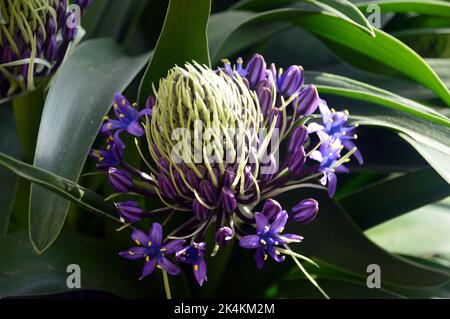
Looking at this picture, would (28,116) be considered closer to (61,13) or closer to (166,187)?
(61,13)

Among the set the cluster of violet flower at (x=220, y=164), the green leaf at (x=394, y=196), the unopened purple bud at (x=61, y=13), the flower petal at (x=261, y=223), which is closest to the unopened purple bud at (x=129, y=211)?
the cluster of violet flower at (x=220, y=164)

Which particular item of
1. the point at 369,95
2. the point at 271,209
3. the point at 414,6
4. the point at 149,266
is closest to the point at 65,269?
the point at 149,266

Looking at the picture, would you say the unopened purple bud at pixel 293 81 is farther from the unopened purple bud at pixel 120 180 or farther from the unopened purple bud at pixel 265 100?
the unopened purple bud at pixel 120 180

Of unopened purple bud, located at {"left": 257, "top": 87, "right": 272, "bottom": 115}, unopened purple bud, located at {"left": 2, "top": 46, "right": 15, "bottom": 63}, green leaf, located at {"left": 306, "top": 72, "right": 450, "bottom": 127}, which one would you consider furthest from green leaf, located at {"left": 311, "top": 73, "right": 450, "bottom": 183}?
unopened purple bud, located at {"left": 2, "top": 46, "right": 15, "bottom": 63}

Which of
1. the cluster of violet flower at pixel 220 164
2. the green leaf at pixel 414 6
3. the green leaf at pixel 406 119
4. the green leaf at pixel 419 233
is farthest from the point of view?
the green leaf at pixel 419 233

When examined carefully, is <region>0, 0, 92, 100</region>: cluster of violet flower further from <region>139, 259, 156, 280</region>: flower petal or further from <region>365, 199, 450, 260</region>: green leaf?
<region>365, 199, 450, 260</region>: green leaf

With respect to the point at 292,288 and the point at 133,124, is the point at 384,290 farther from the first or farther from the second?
the point at 133,124
